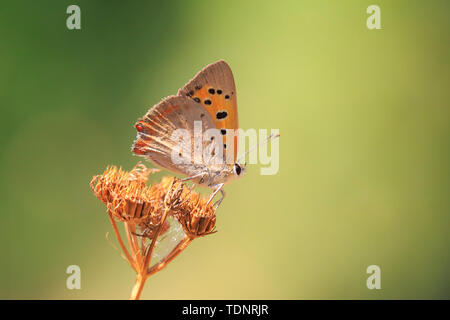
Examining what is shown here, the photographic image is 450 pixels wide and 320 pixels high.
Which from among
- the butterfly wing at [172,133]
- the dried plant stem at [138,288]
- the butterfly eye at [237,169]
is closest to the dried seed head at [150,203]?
the dried plant stem at [138,288]

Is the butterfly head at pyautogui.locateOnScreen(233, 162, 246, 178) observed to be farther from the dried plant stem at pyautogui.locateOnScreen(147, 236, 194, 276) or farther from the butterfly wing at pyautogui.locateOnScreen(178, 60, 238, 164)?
the dried plant stem at pyautogui.locateOnScreen(147, 236, 194, 276)

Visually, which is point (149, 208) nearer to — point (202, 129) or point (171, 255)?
point (171, 255)

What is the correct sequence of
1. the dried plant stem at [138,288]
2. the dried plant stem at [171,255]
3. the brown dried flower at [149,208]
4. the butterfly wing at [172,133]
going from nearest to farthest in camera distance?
1. the dried plant stem at [138,288]
2. the dried plant stem at [171,255]
3. the brown dried flower at [149,208]
4. the butterfly wing at [172,133]

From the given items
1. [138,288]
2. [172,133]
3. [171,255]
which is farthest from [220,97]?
[138,288]

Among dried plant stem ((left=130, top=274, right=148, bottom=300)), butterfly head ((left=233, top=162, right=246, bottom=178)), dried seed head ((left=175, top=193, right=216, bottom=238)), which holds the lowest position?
dried plant stem ((left=130, top=274, right=148, bottom=300))

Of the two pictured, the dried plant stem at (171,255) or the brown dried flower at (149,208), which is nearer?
the dried plant stem at (171,255)

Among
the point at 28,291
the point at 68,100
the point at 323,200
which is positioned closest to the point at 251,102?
the point at 323,200

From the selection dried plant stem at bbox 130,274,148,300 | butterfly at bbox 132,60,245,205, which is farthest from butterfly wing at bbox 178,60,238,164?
dried plant stem at bbox 130,274,148,300

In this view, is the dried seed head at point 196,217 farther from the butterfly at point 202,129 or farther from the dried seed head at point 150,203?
the butterfly at point 202,129
